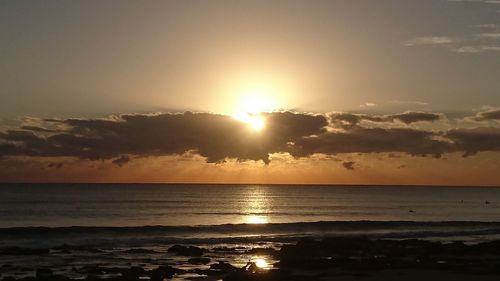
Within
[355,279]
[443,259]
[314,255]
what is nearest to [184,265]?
[314,255]

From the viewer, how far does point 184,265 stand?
1367 inches

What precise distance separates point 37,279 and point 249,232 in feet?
119

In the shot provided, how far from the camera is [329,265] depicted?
32812mm

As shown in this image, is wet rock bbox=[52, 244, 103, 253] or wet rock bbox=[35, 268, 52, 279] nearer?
wet rock bbox=[35, 268, 52, 279]

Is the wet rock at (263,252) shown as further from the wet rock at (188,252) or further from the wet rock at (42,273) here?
the wet rock at (42,273)

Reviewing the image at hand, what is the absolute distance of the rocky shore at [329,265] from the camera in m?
29.1

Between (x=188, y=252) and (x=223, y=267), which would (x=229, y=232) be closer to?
(x=188, y=252)

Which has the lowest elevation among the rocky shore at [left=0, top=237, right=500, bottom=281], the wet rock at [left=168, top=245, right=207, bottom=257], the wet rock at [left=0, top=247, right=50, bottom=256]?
the rocky shore at [left=0, top=237, right=500, bottom=281]

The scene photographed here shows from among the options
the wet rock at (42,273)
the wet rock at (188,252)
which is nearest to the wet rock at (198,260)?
the wet rock at (188,252)

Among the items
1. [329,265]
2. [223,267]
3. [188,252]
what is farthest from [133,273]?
[188,252]

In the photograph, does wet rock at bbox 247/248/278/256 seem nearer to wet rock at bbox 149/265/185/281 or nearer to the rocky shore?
the rocky shore

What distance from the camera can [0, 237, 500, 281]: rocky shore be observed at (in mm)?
29062

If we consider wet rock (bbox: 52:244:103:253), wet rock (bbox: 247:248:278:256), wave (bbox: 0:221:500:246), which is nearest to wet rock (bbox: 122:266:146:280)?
wet rock (bbox: 247:248:278:256)

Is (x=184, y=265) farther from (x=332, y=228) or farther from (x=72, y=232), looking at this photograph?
(x=332, y=228)
